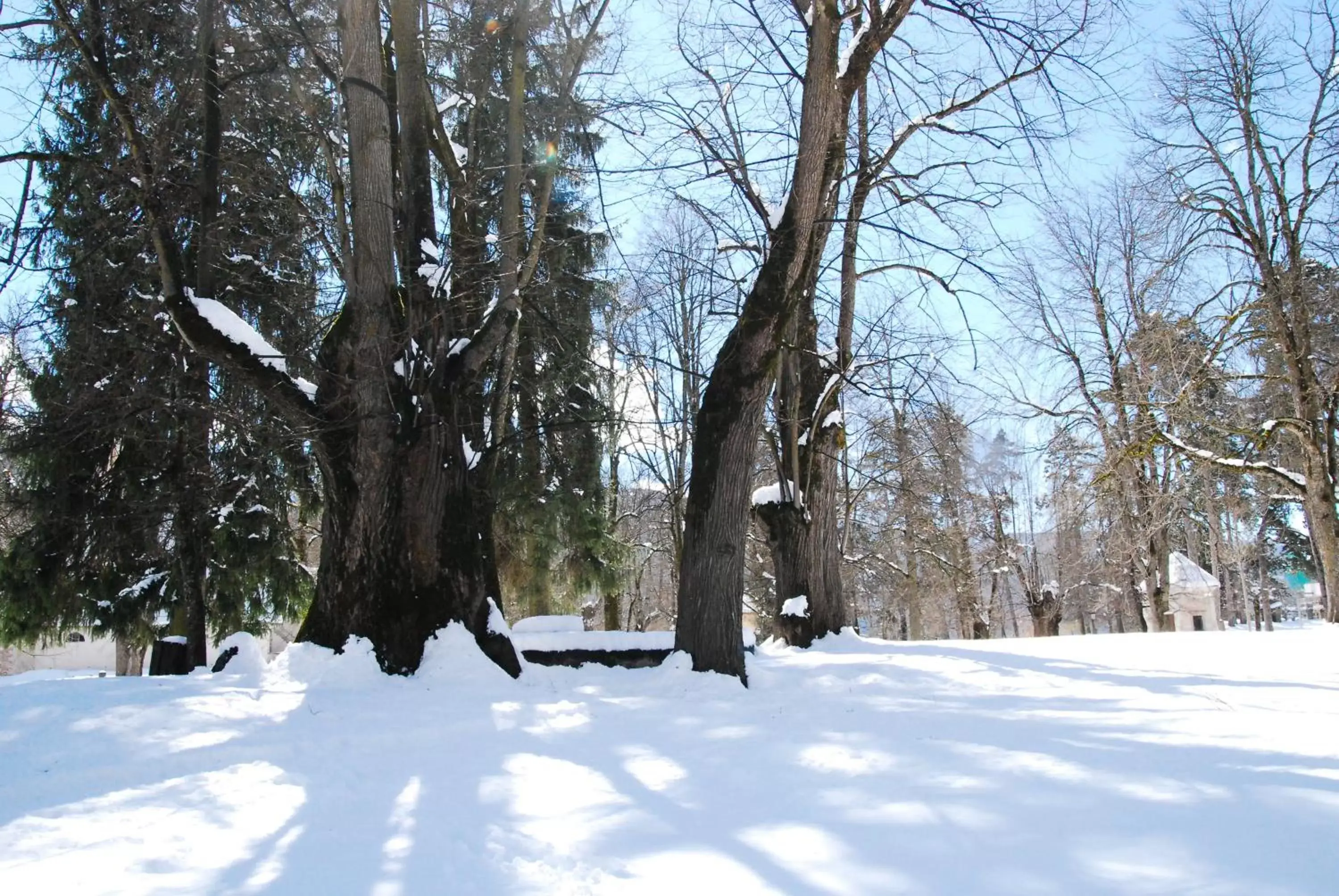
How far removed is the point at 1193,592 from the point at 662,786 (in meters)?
30.6

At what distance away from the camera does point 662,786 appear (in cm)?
380

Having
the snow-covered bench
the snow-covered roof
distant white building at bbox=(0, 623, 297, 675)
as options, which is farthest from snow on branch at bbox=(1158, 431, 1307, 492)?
distant white building at bbox=(0, 623, 297, 675)

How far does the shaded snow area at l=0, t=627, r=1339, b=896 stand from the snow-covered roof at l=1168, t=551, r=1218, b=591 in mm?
24835

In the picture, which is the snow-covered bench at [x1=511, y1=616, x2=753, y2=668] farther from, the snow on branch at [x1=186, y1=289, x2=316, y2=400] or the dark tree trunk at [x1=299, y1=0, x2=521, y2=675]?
the snow on branch at [x1=186, y1=289, x2=316, y2=400]

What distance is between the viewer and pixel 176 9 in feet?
24.8

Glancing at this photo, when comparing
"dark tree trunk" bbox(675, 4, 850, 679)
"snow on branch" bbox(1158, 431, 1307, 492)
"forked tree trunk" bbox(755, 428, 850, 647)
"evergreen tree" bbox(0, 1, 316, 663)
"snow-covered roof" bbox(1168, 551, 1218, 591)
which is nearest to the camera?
"dark tree trunk" bbox(675, 4, 850, 679)

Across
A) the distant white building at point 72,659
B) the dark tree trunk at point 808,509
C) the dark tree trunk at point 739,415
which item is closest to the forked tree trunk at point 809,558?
the dark tree trunk at point 808,509

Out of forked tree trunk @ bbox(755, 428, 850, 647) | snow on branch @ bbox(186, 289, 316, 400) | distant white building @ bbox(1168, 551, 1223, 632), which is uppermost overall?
snow on branch @ bbox(186, 289, 316, 400)

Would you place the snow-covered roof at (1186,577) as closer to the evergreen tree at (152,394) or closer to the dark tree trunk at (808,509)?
the dark tree trunk at (808,509)

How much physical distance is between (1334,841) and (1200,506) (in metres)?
17.2

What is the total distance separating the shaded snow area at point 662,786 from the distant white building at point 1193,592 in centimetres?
2493

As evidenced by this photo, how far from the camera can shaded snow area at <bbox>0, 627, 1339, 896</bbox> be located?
8.50ft

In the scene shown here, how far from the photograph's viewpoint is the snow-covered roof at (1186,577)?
92.1 ft

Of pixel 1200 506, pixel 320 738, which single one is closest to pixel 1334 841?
pixel 320 738
